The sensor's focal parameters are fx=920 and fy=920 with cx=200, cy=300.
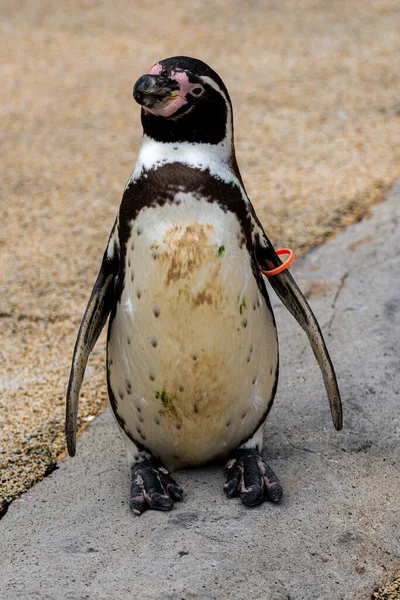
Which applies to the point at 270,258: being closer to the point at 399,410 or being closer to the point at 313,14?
the point at 399,410

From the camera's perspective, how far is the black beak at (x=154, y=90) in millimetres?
2293

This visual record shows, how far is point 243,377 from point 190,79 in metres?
0.81

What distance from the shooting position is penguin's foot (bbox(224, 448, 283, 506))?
249cm

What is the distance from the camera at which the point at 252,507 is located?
2.49 m

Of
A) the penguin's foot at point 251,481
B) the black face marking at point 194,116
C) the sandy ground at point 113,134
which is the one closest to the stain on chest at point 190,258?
the black face marking at point 194,116

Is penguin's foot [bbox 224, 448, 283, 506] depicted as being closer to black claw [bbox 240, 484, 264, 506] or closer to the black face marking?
black claw [bbox 240, 484, 264, 506]

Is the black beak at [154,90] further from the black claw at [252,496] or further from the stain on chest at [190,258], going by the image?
the black claw at [252,496]

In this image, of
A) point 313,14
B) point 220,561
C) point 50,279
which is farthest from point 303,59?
point 220,561

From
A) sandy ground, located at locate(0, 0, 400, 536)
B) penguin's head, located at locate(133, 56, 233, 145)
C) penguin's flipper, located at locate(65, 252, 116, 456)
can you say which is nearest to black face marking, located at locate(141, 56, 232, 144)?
penguin's head, located at locate(133, 56, 233, 145)

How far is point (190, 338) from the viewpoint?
2.43 m

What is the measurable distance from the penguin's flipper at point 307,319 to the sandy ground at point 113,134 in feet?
3.10

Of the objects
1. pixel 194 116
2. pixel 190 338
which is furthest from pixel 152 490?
pixel 194 116

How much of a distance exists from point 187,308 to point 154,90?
56 centimetres

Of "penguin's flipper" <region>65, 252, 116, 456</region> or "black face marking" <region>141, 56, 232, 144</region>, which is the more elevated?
"black face marking" <region>141, 56, 232, 144</region>
